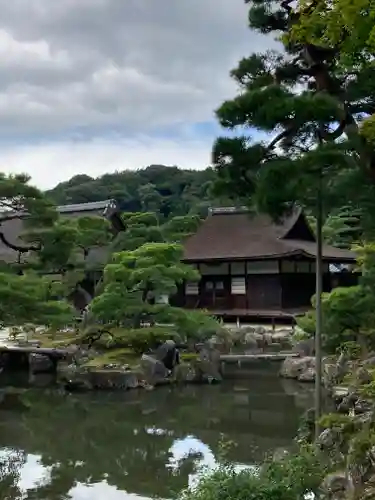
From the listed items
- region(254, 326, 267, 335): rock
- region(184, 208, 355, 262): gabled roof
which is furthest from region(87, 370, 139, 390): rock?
region(184, 208, 355, 262): gabled roof

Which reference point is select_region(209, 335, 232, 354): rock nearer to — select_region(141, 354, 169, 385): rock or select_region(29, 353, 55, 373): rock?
select_region(141, 354, 169, 385): rock

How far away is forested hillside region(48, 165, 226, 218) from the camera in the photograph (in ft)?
142

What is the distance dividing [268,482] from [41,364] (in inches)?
385

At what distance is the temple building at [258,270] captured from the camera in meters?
19.0

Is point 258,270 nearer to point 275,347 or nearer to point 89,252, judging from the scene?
point 275,347

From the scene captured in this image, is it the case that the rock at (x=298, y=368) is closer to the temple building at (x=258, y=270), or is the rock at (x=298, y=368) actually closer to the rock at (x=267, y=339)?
the rock at (x=267, y=339)

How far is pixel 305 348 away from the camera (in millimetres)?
13578

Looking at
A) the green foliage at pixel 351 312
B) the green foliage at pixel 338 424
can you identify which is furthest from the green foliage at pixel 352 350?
the green foliage at pixel 338 424

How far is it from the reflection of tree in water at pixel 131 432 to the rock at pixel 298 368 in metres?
1.53

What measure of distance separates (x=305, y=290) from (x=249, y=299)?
172 centimetres

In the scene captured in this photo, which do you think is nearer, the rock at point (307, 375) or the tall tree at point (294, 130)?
the tall tree at point (294, 130)

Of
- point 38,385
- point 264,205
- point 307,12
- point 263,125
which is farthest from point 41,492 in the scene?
point 38,385

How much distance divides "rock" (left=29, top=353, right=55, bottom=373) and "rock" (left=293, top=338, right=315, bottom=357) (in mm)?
5217

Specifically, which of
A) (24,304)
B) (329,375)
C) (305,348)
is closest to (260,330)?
(305,348)
